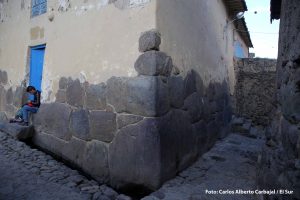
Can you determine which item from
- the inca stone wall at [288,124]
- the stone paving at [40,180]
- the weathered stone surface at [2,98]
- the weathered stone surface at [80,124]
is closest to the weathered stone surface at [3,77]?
the weathered stone surface at [2,98]

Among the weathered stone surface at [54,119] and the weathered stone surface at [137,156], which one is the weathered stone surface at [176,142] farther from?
the weathered stone surface at [54,119]

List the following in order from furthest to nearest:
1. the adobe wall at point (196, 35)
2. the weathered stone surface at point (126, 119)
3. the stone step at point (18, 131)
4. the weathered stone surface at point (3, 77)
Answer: the weathered stone surface at point (3, 77) < the stone step at point (18, 131) < the adobe wall at point (196, 35) < the weathered stone surface at point (126, 119)

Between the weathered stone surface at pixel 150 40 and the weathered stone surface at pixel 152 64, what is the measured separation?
0.06 meters

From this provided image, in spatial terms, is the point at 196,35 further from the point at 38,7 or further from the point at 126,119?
the point at 38,7

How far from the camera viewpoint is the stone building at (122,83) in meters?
2.83

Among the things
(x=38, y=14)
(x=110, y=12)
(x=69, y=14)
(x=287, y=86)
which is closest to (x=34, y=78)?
(x=38, y=14)

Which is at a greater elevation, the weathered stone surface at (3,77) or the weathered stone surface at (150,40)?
the weathered stone surface at (150,40)

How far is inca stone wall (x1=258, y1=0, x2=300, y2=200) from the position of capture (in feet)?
5.38

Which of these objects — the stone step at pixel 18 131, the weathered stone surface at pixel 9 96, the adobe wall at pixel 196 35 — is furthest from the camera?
the weathered stone surface at pixel 9 96

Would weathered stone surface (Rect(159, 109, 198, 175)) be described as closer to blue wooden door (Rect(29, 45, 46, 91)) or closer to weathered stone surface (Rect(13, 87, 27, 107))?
blue wooden door (Rect(29, 45, 46, 91))

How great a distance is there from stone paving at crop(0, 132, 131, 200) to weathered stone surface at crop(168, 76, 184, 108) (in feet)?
4.31

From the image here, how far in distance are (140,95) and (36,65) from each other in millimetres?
2910

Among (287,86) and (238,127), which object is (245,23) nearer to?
(238,127)

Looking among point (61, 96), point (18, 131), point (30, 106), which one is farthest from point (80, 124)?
point (30, 106)
